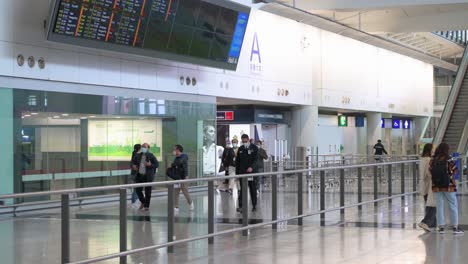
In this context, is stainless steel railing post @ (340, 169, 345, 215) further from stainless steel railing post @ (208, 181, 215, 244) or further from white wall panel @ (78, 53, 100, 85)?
white wall panel @ (78, 53, 100, 85)

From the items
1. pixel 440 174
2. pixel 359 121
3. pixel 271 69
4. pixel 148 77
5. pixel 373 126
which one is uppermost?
pixel 271 69

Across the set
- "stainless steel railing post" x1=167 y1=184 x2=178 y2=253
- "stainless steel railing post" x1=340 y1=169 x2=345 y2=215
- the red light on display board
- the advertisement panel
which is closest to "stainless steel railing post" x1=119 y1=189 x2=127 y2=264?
"stainless steel railing post" x1=167 y1=184 x2=178 y2=253

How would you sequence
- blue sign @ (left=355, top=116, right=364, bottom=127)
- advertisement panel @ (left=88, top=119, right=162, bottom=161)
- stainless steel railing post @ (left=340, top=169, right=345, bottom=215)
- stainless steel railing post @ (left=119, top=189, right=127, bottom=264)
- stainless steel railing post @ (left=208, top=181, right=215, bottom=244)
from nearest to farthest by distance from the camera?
stainless steel railing post @ (left=119, top=189, right=127, bottom=264) → stainless steel railing post @ (left=208, top=181, right=215, bottom=244) → stainless steel railing post @ (left=340, top=169, right=345, bottom=215) → advertisement panel @ (left=88, top=119, right=162, bottom=161) → blue sign @ (left=355, top=116, right=364, bottom=127)

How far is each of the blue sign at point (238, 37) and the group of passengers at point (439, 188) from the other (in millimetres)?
11011

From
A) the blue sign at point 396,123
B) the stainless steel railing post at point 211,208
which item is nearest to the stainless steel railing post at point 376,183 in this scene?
the stainless steel railing post at point 211,208

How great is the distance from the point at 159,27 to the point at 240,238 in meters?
9.14

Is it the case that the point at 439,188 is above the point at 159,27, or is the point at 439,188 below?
below

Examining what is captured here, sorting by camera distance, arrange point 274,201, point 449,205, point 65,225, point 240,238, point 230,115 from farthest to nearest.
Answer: point 230,115
point 274,201
point 449,205
point 240,238
point 65,225

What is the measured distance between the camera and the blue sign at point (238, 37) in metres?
21.8

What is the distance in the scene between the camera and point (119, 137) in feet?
64.4

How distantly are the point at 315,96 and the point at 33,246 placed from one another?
78.8 ft

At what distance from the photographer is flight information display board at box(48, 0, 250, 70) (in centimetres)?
1598

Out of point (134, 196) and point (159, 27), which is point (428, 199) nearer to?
point (134, 196)

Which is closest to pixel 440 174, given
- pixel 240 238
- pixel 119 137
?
pixel 240 238
